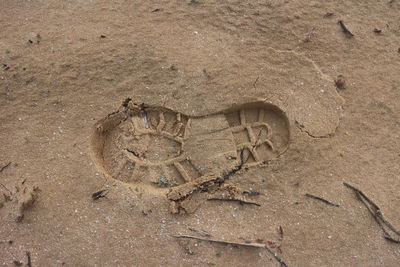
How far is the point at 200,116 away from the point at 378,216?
4.77ft

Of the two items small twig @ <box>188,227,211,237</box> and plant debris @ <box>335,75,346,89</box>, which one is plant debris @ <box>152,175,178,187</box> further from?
plant debris @ <box>335,75,346,89</box>

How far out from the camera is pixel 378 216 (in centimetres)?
261

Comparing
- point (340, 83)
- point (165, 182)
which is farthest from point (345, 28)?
point (165, 182)

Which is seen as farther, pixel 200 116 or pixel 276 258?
pixel 200 116

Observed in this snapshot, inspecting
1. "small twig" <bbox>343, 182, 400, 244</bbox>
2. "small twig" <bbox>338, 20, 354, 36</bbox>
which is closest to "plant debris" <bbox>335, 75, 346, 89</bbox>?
"small twig" <bbox>338, 20, 354, 36</bbox>

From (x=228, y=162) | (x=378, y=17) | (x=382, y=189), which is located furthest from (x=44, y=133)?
(x=378, y=17)

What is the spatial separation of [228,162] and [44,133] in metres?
1.43

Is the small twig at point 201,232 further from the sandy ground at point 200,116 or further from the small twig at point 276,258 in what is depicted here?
the small twig at point 276,258

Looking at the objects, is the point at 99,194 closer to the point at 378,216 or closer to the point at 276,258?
the point at 276,258

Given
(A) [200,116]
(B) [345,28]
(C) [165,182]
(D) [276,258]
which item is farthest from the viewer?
(B) [345,28]

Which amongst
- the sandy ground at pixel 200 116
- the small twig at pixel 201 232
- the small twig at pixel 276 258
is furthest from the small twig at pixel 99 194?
the small twig at pixel 276 258

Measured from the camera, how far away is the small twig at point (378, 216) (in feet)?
8.44

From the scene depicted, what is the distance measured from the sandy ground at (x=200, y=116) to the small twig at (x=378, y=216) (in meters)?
0.03

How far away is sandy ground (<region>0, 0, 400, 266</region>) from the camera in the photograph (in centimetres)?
256
